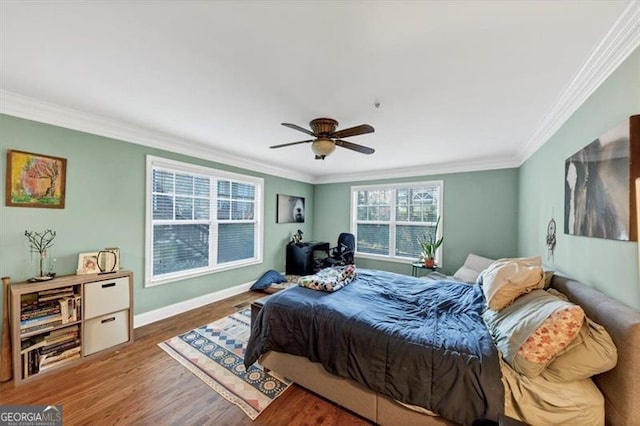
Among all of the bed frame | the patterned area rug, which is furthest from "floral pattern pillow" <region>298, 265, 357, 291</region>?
the patterned area rug

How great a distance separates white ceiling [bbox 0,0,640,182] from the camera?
1.22 meters

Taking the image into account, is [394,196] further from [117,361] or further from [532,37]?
[117,361]

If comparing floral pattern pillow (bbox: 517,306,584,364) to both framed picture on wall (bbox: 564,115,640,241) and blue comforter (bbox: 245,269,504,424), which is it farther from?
framed picture on wall (bbox: 564,115,640,241)

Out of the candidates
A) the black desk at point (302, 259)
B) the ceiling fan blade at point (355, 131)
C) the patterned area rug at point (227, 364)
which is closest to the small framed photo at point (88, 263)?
the patterned area rug at point (227, 364)

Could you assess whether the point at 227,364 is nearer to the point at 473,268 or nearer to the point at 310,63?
the point at 310,63

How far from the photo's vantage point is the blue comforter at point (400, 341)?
4.30ft

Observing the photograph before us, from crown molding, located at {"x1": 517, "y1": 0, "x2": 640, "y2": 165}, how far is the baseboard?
15.5 ft

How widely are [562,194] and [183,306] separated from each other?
4.60 metres

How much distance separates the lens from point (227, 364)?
7.38ft

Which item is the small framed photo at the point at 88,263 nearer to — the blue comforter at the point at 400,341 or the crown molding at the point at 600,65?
the blue comforter at the point at 400,341

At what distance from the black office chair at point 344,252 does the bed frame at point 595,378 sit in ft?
10.0

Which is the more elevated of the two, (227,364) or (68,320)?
(68,320)

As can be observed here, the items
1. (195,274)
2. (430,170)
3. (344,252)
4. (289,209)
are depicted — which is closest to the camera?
(195,274)

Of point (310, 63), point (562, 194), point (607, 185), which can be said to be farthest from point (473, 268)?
point (310, 63)
